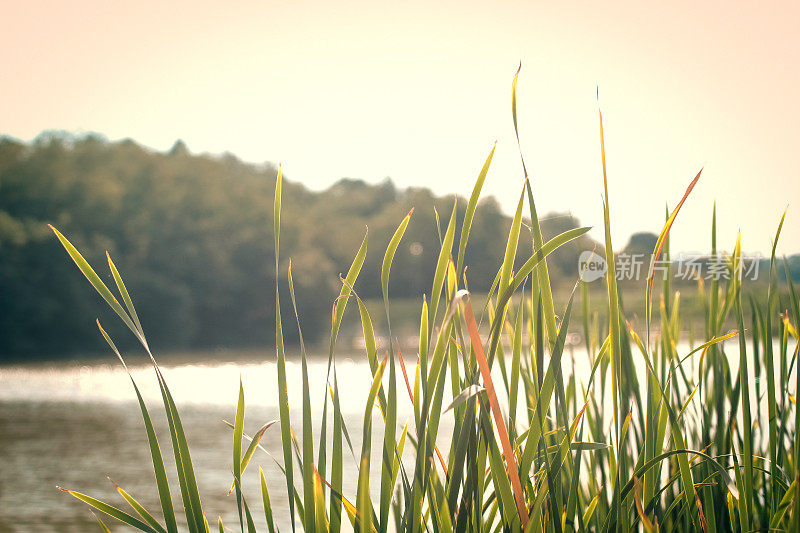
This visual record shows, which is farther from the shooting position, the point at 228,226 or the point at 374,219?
the point at 374,219

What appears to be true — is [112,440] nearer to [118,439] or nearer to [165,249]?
[118,439]

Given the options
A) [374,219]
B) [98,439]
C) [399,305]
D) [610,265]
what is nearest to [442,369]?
[610,265]

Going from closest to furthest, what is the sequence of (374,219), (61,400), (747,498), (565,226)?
1. (747,498)
2. (565,226)
3. (61,400)
4. (374,219)

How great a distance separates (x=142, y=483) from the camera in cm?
605

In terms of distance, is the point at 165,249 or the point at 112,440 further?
the point at 165,249

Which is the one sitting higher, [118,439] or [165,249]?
[165,249]

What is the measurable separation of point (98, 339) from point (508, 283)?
90.0 feet

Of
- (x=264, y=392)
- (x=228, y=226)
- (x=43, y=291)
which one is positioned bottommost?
(x=264, y=392)

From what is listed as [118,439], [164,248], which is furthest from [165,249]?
[118,439]

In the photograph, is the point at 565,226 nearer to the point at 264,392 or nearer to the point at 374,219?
the point at 264,392

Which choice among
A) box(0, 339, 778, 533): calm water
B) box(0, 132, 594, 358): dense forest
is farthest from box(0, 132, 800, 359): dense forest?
box(0, 339, 778, 533): calm water

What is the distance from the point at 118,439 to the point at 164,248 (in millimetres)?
22775

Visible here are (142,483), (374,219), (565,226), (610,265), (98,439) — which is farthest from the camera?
(374,219)

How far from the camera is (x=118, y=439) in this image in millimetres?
8500
